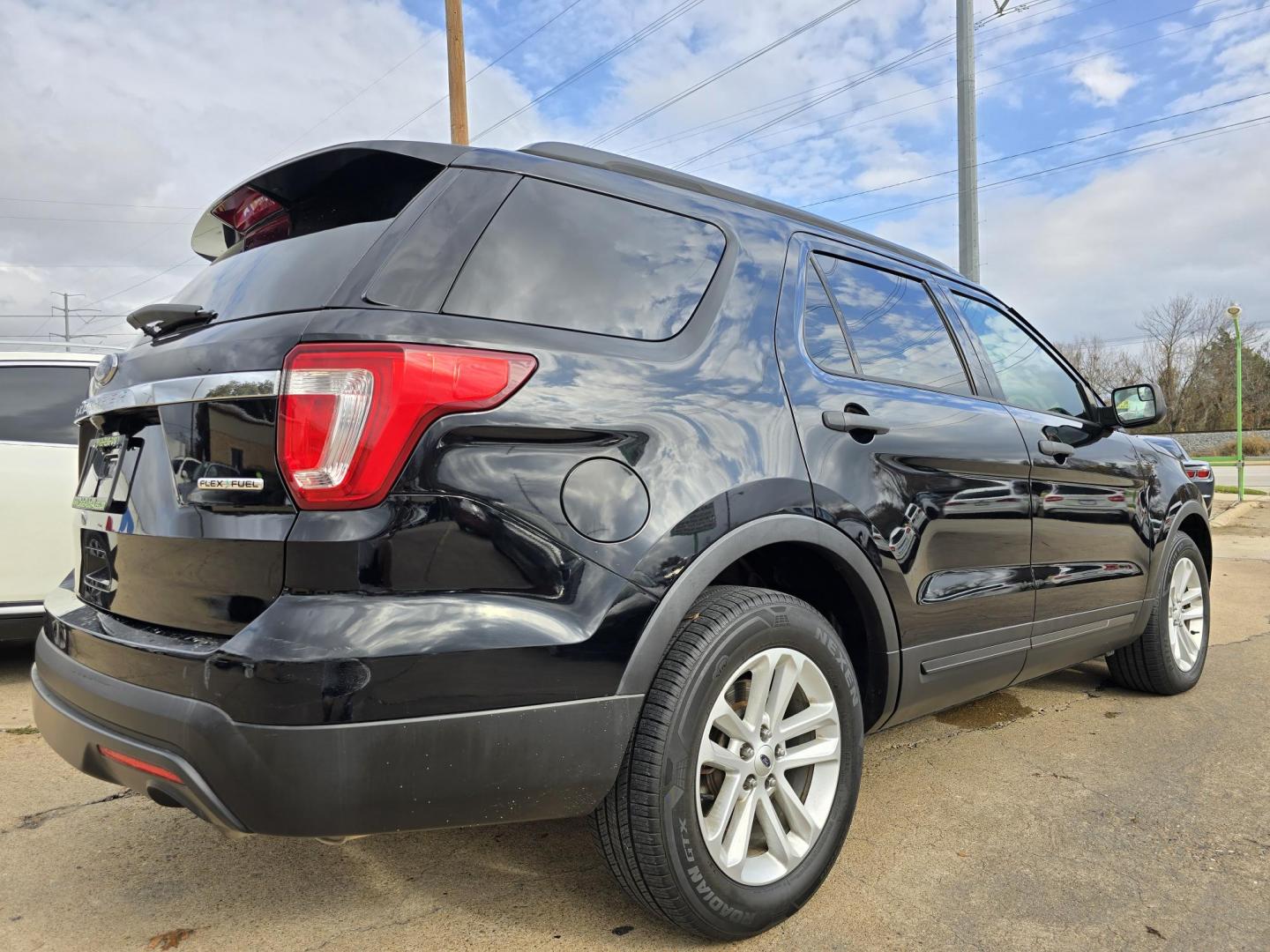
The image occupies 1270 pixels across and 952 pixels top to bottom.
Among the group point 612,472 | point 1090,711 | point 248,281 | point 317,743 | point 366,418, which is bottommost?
point 1090,711

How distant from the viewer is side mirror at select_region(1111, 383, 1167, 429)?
3.80m

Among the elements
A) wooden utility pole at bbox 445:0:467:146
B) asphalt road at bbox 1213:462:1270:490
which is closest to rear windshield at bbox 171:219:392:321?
wooden utility pole at bbox 445:0:467:146

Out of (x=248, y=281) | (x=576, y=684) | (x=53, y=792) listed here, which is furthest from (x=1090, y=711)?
(x=53, y=792)

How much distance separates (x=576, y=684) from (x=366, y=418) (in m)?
0.65

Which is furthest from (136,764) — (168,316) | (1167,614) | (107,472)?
(1167,614)

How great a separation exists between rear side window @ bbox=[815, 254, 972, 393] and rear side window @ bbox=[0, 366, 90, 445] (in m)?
3.83

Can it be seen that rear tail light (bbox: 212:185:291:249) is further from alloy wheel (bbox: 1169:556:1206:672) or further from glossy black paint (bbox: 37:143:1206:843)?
alloy wheel (bbox: 1169:556:1206:672)

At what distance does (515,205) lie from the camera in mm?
2020

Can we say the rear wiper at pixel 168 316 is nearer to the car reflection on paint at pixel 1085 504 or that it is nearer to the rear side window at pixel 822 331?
the rear side window at pixel 822 331

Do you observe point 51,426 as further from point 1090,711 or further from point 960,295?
point 1090,711

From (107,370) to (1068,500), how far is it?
311 centimetres

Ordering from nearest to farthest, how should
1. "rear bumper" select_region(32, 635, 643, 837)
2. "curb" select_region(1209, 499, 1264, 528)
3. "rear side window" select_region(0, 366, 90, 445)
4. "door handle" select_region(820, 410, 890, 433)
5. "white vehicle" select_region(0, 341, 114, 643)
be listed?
"rear bumper" select_region(32, 635, 643, 837)
"door handle" select_region(820, 410, 890, 433)
"white vehicle" select_region(0, 341, 114, 643)
"rear side window" select_region(0, 366, 90, 445)
"curb" select_region(1209, 499, 1264, 528)

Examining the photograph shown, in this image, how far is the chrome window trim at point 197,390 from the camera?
5.73ft

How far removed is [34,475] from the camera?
443 centimetres
